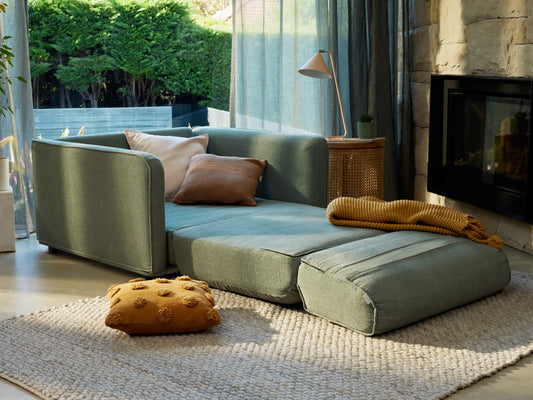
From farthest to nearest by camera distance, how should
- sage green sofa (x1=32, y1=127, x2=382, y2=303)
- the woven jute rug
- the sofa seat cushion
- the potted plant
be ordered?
the potted plant, sage green sofa (x1=32, y1=127, x2=382, y2=303), the sofa seat cushion, the woven jute rug

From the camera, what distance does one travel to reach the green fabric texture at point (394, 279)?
2.60 m

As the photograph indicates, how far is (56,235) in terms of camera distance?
150 inches

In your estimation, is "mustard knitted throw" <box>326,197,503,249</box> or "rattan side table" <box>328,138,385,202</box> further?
"rattan side table" <box>328,138,385,202</box>

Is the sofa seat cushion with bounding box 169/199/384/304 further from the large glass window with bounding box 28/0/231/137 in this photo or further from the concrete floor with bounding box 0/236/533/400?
the large glass window with bounding box 28/0/231/137

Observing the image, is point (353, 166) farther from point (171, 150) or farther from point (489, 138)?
point (171, 150)

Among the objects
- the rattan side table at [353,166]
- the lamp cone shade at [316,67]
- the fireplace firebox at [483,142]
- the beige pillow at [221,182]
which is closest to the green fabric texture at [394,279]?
the beige pillow at [221,182]

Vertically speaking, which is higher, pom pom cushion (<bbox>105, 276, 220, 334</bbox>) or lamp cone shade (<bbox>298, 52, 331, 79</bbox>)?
lamp cone shade (<bbox>298, 52, 331, 79</bbox>)

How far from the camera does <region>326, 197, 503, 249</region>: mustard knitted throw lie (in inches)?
123

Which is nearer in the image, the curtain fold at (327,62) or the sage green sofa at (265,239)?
the sage green sofa at (265,239)

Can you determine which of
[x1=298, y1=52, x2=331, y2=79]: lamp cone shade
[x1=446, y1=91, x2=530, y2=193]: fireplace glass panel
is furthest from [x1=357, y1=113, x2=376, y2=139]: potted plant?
Answer: [x1=446, y1=91, x2=530, y2=193]: fireplace glass panel

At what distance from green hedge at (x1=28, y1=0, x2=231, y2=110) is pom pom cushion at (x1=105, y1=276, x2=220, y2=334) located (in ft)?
7.85

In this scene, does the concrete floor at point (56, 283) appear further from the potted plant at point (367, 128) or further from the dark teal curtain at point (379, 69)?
the dark teal curtain at point (379, 69)

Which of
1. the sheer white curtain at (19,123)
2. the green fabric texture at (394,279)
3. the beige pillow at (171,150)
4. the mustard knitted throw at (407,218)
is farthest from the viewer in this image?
the sheer white curtain at (19,123)

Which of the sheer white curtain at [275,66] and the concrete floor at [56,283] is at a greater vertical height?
the sheer white curtain at [275,66]
